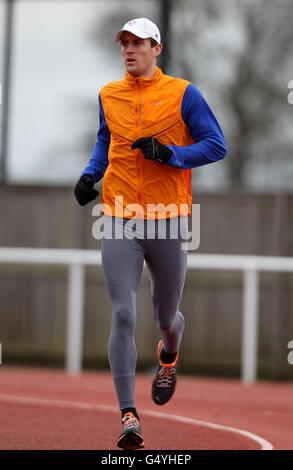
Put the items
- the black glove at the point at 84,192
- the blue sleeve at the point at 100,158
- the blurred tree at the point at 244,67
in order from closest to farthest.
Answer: the black glove at the point at 84,192
the blue sleeve at the point at 100,158
the blurred tree at the point at 244,67

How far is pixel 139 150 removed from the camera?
550cm

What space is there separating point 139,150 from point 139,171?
12 centimetres

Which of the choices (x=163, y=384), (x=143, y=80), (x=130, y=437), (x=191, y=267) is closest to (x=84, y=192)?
(x=143, y=80)

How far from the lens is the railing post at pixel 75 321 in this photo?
10289 millimetres

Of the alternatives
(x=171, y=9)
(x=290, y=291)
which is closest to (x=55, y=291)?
(x=290, y=291)

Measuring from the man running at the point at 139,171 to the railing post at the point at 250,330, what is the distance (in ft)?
14.1

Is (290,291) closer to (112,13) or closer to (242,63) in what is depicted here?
(242,63)

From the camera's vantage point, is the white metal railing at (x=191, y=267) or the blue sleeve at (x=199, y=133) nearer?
the blue sleeve at (x=199, y=133)

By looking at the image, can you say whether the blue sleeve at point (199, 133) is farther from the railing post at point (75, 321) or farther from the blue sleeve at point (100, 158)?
the railing post at point (75, 321)

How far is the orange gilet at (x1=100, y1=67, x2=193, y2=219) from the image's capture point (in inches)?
217

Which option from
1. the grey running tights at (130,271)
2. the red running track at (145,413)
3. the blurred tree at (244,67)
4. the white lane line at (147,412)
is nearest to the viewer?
the grey running tights at (130,271)

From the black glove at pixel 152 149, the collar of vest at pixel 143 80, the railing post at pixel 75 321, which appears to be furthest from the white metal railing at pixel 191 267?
the black glove at pixel 152 149

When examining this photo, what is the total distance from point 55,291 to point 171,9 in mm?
3736

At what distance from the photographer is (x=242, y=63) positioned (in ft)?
40.8
